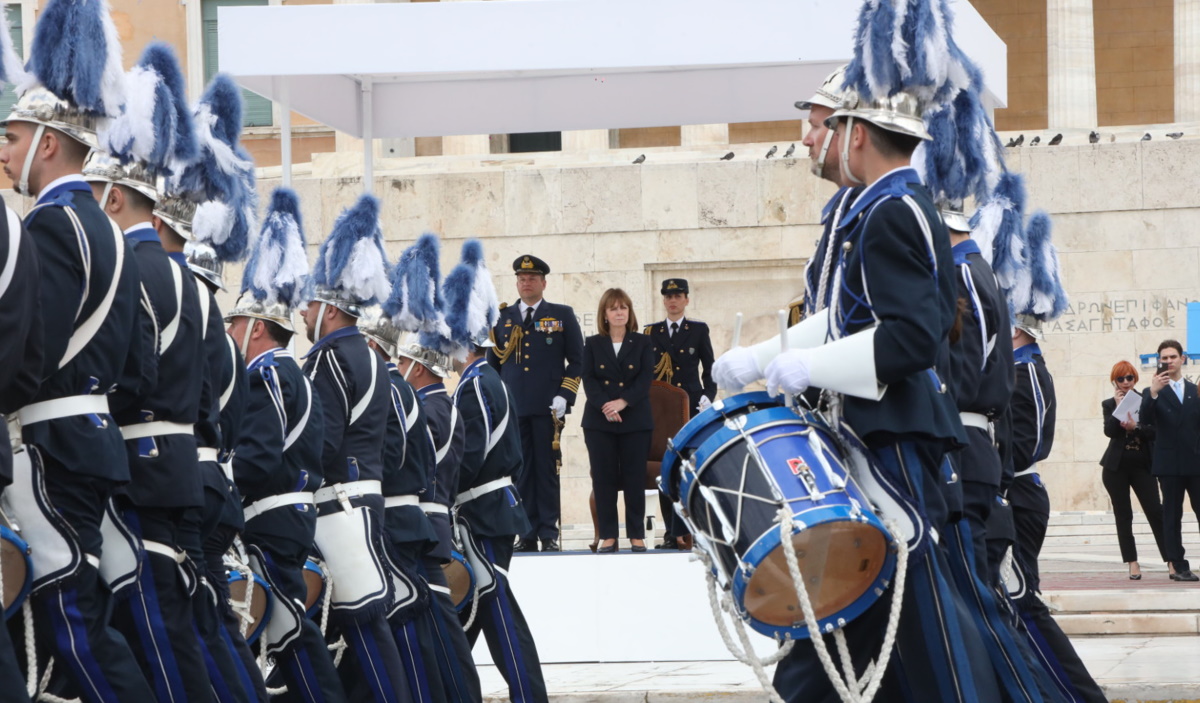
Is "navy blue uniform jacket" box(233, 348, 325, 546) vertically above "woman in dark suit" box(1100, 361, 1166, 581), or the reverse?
"navy blue uniform jacket" box(233, 348, 325, 546)

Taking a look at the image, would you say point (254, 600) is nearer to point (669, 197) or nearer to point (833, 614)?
point (833, 614)

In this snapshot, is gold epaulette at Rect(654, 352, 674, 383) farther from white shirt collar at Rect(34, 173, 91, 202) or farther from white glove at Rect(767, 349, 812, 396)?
white glove at Rect(767, 349, 812, 396)

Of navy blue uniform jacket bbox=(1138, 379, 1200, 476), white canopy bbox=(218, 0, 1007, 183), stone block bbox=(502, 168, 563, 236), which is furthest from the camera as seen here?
stone block bbox=(502, 168, 563, 236)

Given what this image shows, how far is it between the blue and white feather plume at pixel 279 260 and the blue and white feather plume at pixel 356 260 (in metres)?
0.21

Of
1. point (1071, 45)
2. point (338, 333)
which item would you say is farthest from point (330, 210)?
point (338, 333)

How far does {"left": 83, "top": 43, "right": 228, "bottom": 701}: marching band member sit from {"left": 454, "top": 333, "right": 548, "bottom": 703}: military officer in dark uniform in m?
3.08

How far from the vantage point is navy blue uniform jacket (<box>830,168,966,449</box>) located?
4.56m

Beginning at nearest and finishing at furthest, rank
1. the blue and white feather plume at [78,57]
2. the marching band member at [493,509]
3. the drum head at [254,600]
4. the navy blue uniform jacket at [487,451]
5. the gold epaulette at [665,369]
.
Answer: the blue and white feather plume at [78,57]
the drum head at [254,600]
the marching band member at [493,509]
the navy blue uniform jacket at [487,451]
the gold epaulette at [665,369]

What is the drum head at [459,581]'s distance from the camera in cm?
859

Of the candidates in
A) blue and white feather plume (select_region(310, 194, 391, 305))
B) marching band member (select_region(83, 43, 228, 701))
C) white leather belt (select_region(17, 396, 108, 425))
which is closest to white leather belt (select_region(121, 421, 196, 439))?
marching band member (select_region(83, 43, 228, 701))

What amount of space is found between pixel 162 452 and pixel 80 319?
1.84 ft

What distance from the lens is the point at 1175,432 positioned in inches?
532

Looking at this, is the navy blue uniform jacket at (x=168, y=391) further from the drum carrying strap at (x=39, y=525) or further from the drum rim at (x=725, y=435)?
the drum rim at (x=725, y=435)

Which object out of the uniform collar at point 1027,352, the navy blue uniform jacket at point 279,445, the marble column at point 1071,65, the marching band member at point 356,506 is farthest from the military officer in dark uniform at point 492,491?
the marble column at point 1071,65
